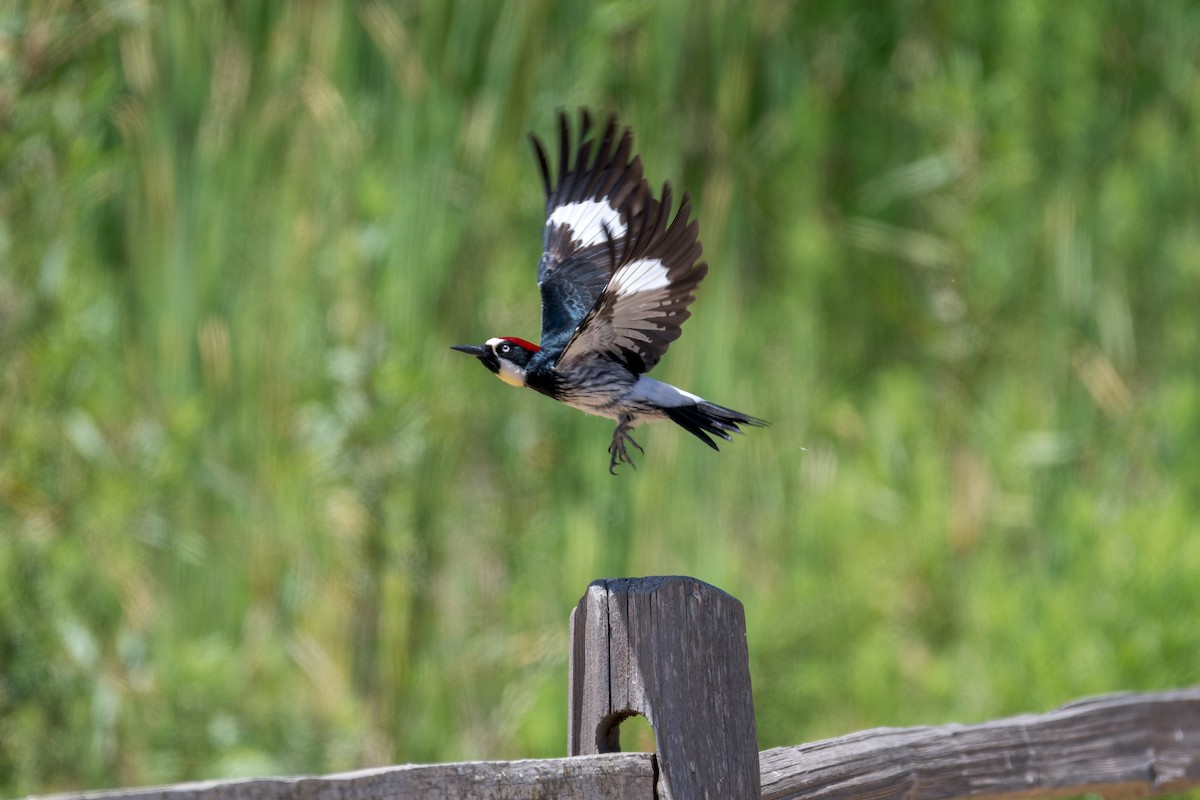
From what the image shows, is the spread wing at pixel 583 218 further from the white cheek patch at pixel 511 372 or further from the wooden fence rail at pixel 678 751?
the wooden fence rail at pixel 678 751

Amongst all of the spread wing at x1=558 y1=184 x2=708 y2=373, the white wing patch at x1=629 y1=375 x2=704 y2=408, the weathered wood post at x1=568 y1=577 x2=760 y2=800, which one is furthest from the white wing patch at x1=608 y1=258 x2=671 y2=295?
the weathered wood post at x1=568 y1=577 x2=760 y2=800

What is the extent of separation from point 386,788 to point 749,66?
5.27 metres

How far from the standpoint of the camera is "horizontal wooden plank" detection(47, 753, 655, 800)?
4.75 feet

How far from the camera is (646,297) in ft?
7.79

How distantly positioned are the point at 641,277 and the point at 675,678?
70 cm

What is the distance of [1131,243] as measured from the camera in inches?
255

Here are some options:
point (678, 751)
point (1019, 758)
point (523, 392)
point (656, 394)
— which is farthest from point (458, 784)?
point (523, 392)

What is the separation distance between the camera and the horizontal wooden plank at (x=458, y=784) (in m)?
1.45

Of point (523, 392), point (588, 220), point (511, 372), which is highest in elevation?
point (523, 392)

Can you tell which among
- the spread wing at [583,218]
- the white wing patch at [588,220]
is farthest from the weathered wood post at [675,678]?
the white wing patch at [588,220]

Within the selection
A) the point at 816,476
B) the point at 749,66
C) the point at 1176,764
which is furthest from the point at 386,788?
the point at 749,66

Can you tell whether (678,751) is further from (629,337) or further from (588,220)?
(588,220)

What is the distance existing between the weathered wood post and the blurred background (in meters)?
3.11

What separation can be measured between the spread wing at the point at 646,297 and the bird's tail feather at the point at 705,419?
98 millimetres
